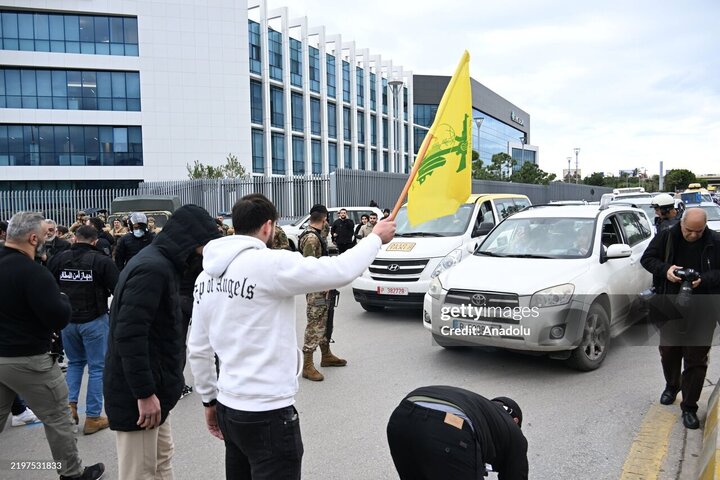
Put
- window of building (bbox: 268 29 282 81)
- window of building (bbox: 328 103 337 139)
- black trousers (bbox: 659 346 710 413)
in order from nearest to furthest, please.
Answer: black trousers (bbox: 659 346 710 413) < window of building (bbox: 268 29 282 81) < window of building (bbox: 328 103 337 139)

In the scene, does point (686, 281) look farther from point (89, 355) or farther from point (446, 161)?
point (89, 355)

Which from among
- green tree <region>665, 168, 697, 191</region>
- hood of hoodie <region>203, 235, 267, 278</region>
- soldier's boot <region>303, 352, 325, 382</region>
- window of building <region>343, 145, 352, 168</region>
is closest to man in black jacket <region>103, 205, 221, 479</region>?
hood of hoodie <region>203, 235, 267, 278</region>

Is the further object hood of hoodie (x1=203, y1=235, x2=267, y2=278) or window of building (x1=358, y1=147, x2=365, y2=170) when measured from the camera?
window of building (x1=358, y1=147, x2=365, y2=170)

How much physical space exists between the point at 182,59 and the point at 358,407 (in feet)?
123

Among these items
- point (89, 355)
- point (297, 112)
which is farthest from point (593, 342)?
point (297, 112)

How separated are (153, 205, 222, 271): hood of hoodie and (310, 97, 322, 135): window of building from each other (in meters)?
42.9

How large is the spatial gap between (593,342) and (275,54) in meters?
39.8

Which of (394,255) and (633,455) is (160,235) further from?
(394,255)

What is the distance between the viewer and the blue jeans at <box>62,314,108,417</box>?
15.7 ft

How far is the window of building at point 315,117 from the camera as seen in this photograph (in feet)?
148

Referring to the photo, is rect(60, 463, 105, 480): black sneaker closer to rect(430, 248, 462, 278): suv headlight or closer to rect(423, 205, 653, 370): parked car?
rect(423, 205, 653, 370): parked car

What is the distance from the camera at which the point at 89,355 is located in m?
4.88

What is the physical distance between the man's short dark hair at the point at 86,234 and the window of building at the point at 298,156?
38656 millimetres

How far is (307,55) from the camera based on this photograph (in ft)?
143
